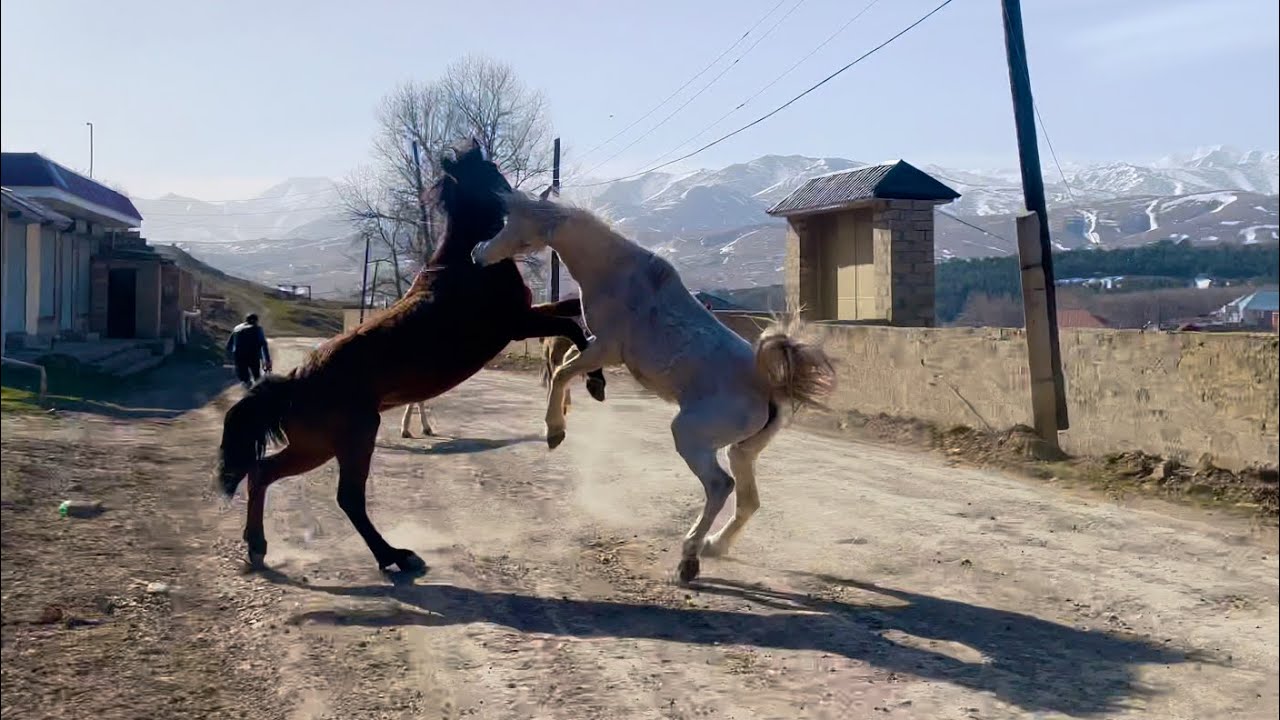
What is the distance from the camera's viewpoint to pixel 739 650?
5.56 metres

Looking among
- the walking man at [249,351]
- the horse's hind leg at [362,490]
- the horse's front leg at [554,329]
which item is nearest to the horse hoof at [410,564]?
the horse's hind leg at [362,490]

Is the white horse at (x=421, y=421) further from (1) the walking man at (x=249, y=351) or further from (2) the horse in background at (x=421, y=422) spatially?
(1) the walking man at (x=249, y=351)

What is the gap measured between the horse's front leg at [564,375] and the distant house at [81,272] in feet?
9.75

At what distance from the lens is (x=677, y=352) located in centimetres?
655

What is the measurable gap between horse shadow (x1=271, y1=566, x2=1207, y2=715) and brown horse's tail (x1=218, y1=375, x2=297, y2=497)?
2.27 ft

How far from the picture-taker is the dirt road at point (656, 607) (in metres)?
4.93

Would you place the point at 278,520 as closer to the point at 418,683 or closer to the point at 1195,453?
the point at 418,683

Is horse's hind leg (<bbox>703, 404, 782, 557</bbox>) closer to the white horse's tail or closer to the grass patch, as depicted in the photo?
the white horse's tail

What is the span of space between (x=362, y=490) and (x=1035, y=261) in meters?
8.64

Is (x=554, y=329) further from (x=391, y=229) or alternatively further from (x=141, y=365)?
(x=141, y=365)

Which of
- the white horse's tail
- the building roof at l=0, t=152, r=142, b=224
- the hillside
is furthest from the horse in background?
the white horse's tail

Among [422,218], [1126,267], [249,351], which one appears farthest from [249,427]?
[1126,267]

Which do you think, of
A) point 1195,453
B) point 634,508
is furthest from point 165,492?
point 1195,453

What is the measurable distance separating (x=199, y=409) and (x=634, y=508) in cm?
961
